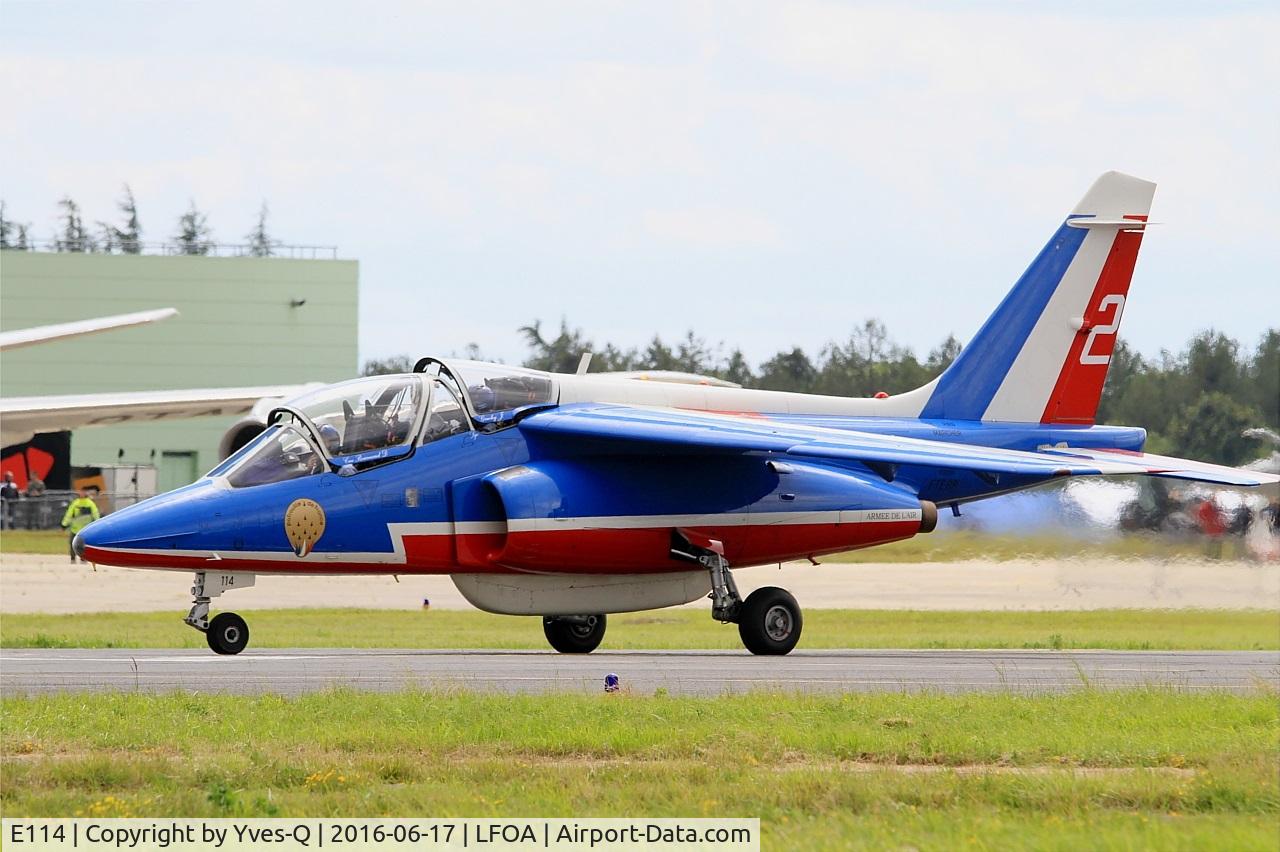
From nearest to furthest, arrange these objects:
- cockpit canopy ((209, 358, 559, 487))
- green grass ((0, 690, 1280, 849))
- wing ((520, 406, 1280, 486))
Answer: green grass ((0, 690, 1280, 849)) → cockpit canopy ((209, 358, 559, 487)) → wing ((520, 406, 1280, 486))

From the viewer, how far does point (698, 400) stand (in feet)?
64.1

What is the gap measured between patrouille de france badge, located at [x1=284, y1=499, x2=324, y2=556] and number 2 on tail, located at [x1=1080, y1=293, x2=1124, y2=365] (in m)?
10.1

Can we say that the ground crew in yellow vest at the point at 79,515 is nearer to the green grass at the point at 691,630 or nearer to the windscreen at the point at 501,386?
the green grass at the point at 691,630

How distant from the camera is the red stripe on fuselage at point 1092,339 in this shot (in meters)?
21.2

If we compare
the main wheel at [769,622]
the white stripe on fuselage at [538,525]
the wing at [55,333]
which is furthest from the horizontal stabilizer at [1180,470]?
the wing at [55,333]

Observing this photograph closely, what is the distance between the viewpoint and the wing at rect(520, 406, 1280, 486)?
16734mm

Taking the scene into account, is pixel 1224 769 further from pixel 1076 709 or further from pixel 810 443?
pixel 810 443

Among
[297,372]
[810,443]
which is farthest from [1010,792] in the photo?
[297,372]

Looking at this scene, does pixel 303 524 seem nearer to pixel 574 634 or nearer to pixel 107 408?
pixel 574 634

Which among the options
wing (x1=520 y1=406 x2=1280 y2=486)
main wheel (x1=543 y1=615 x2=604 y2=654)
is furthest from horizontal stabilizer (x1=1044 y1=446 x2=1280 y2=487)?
main wheel (x1=543 y1=615 x2=604 y2=654)

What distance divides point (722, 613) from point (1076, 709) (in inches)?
255

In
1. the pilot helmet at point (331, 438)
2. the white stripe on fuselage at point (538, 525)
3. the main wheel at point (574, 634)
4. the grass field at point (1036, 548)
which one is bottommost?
the main wheel at point (574, 634)

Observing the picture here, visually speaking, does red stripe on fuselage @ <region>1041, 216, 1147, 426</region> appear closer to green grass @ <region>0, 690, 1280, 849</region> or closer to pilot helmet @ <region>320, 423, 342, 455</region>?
green grass @ <region>0, 690, 1280, 849</region>

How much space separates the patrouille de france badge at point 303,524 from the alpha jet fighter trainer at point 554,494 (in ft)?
0.05
